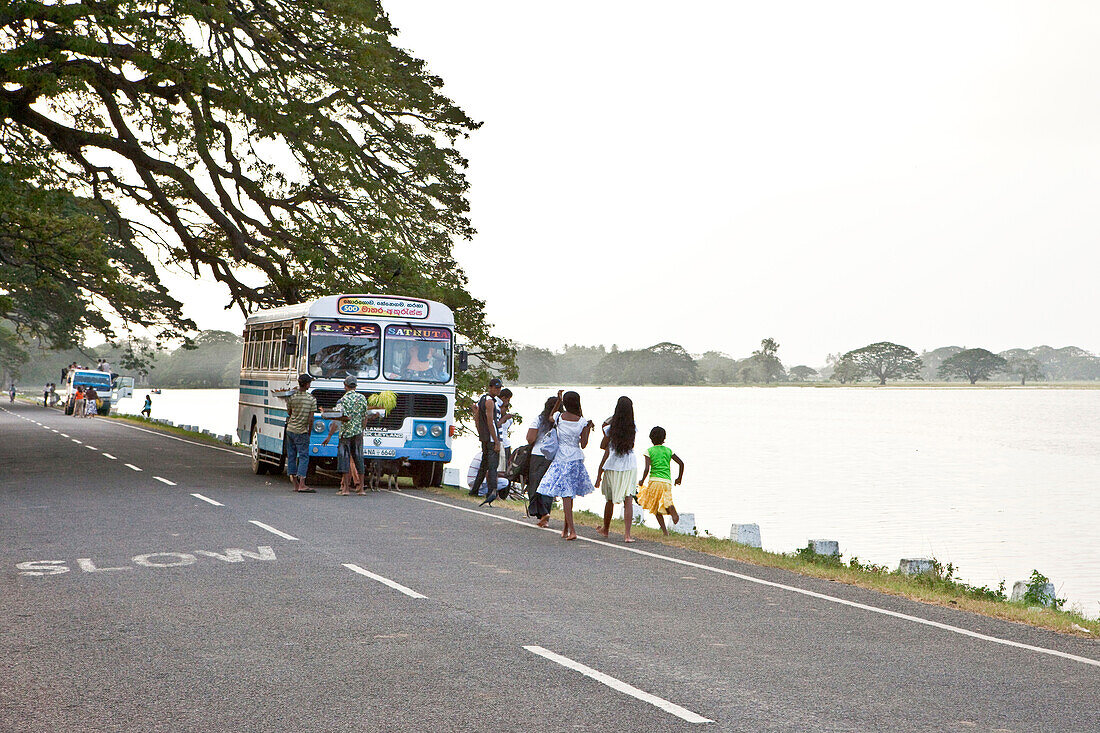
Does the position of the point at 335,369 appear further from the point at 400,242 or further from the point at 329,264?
the point at 400,242

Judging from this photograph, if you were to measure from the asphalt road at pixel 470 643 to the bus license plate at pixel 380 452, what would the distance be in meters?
5.91

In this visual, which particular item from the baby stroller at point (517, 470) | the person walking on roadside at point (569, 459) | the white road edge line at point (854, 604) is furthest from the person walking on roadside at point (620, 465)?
the baby stroller at point (517, 470)

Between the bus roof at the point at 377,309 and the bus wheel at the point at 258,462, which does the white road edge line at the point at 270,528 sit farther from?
the bus wheel at the point at 258,462

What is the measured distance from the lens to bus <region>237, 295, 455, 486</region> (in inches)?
819

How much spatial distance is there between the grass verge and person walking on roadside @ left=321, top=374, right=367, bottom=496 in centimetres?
491

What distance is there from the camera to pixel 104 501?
1764 centimetres

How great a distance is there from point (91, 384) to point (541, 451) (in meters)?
59.8

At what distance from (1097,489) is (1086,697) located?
39315 mm

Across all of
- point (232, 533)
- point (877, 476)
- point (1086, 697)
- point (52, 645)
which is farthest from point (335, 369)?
point (877, 476)

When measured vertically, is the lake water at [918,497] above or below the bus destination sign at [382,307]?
below

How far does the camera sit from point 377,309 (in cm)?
2125

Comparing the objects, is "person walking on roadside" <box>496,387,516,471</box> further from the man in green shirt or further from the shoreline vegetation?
the shoreline vegetation

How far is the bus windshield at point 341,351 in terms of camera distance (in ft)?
68.4

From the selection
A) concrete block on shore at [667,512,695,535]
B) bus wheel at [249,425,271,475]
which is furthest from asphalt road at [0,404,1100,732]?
bus wheel at [249,425,271,475]
